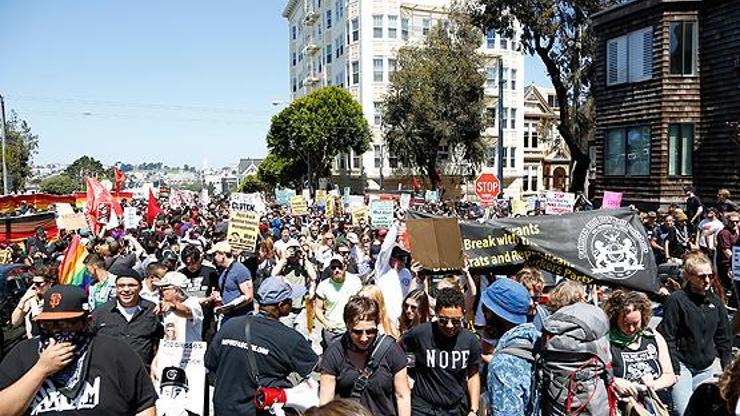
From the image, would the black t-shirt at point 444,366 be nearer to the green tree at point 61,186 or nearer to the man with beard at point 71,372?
the man with beard at point 71,372

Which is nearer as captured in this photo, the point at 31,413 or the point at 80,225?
the point at 31,413

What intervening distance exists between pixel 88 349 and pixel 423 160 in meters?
40.7

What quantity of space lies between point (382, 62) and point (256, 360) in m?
51.7

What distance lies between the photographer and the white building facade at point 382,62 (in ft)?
177

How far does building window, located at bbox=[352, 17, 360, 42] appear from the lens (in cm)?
5441

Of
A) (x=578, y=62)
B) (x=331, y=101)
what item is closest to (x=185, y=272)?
(x=578, y=62)

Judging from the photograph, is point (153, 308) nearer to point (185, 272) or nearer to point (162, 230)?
point (185, 272)

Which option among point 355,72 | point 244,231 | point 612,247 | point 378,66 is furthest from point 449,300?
point 355,72

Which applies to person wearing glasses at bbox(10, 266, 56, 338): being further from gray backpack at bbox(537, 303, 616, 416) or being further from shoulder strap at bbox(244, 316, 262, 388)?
gray backpack at bbox(537, 303, 616, 416)

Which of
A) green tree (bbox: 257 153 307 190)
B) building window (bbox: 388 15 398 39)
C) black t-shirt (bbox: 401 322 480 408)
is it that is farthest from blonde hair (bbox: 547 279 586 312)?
green tree (bbox: 257 153 307 190)

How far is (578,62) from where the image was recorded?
31.3m

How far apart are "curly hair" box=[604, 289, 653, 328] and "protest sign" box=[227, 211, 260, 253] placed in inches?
264

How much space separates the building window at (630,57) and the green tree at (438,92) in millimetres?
17474

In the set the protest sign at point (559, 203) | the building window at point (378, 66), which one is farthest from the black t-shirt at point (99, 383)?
the building window at point (378, 66)
